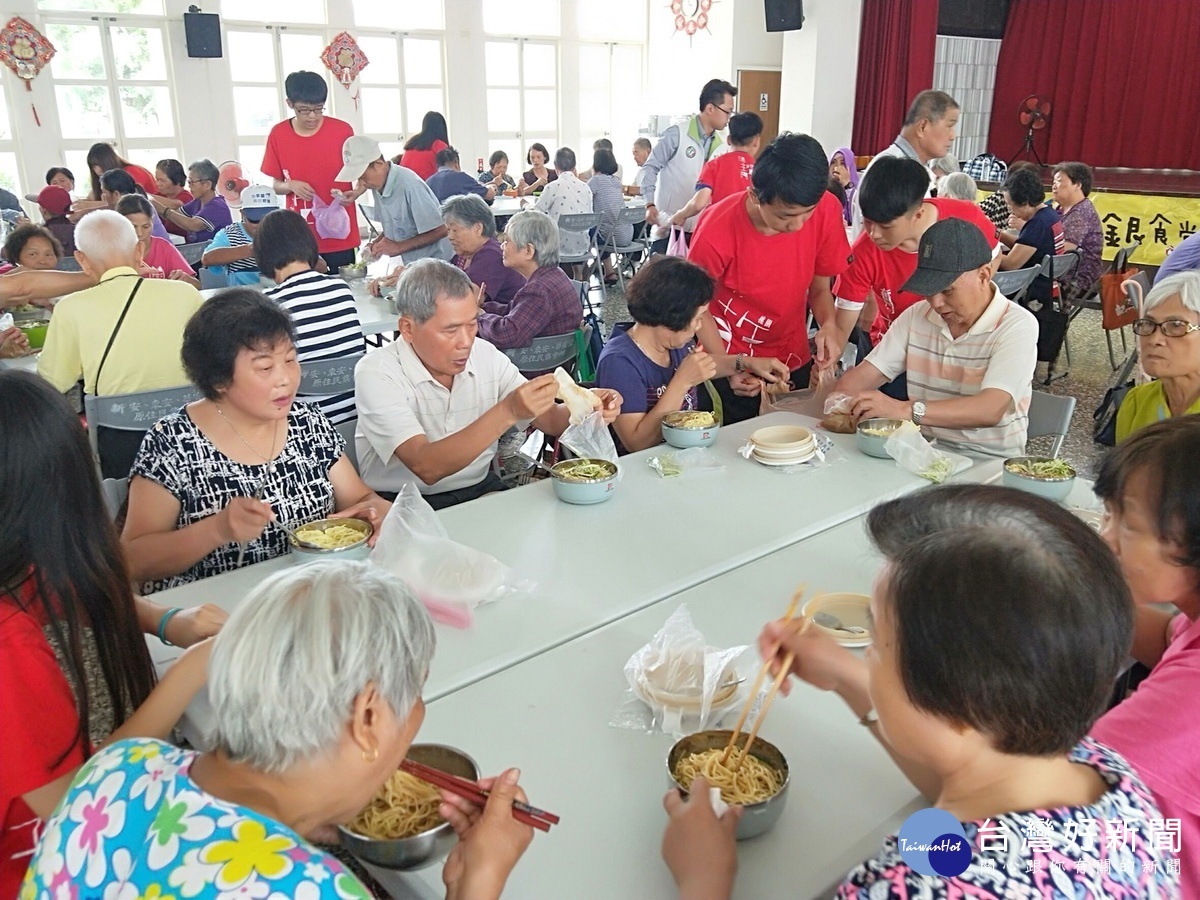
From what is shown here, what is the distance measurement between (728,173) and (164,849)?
201 inches

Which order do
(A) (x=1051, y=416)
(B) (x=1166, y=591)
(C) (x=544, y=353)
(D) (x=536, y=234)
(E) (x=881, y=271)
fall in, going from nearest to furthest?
(B) (x=1166, y=591), (A) (x=1051, y=416), (E) (x=881, y=271), (C) (x=544, y=353), (D) (x=536, y=234)

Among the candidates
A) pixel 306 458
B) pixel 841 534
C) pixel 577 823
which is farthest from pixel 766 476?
pixel 577 823

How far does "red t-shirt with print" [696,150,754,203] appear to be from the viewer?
5.34m

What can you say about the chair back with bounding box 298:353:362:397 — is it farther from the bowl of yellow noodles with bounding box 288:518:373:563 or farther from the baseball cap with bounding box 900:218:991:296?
the baseball cap with bounding box 900:218:991:296

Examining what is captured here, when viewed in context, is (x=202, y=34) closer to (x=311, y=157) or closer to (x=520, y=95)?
(x=520, y=95)

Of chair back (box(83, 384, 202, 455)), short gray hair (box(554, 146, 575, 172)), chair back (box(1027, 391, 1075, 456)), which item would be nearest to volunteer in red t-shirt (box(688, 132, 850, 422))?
chair back (box(1027, 391, 1075, 456))

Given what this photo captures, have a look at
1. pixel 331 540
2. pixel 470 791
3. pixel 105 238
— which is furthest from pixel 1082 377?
pixel 470 791

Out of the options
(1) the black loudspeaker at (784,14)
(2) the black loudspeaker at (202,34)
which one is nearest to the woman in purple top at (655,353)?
(1) the black loudspeaker at (784,14)

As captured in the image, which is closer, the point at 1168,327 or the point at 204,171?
the point at 1168,327

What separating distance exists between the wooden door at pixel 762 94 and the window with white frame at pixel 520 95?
106 inches

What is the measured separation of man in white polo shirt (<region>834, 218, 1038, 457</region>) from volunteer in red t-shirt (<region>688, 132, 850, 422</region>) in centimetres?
51

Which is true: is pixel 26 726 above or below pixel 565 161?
below

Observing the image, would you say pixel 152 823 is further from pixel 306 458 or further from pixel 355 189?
pixel 355 189

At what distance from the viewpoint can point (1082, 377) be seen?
5754 mm
